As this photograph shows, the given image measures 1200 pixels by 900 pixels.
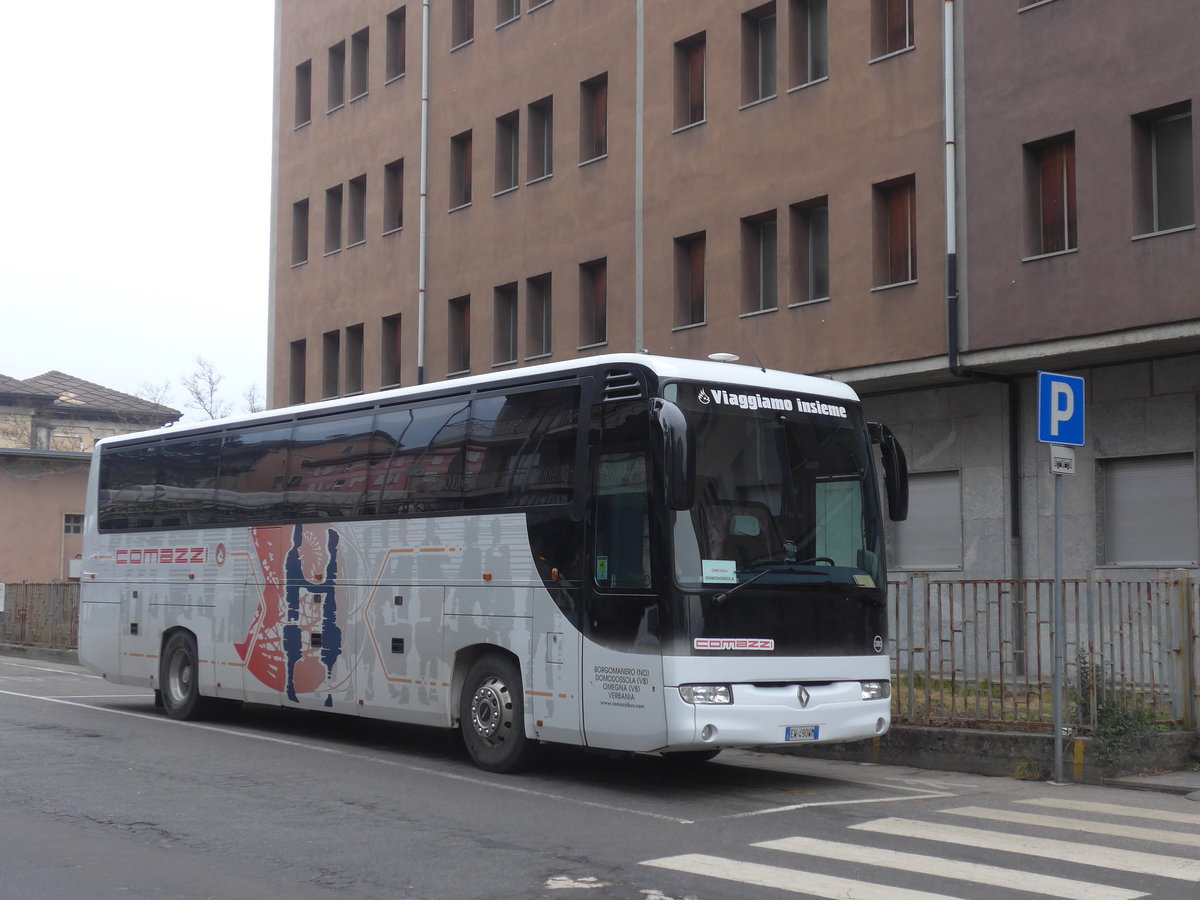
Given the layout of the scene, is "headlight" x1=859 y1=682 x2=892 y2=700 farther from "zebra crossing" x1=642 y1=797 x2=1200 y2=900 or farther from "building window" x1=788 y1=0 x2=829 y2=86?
"building window" x1=788 y1=0 x2=829 y2=86

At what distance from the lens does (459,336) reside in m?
31.3

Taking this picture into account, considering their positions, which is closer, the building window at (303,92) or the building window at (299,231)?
the building window at (299,231)

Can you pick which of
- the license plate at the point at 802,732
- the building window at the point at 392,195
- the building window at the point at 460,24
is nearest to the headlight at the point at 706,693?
the license plate at the point at 802,732

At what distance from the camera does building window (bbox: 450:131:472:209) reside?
31219 mm

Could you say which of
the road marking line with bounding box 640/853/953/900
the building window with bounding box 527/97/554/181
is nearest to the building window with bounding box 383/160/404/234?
the building window with bounding box 527/97/554/181

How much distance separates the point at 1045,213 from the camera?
19984 mm

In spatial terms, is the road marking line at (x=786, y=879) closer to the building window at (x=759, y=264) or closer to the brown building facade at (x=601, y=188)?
the brown building facade at (x=601, y=188)

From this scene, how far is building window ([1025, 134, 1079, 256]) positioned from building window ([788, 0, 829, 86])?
4.29m

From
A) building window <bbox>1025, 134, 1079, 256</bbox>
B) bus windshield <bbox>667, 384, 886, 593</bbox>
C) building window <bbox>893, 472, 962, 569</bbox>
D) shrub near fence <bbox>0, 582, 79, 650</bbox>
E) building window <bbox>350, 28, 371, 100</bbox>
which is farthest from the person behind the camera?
building window <bbox>350, 28, 371, 100</bbox>

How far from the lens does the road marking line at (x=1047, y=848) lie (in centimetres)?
857

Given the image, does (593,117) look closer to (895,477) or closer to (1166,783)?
(895,477)

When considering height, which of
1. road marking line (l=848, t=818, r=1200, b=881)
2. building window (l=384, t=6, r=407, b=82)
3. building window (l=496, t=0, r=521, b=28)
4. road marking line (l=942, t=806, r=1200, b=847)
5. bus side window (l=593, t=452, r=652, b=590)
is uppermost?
building window (l=384, t=6, r=407, b=82)

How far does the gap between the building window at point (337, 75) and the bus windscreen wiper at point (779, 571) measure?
87.8 feet

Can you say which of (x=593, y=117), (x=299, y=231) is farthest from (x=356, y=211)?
(x=593, y=117)
